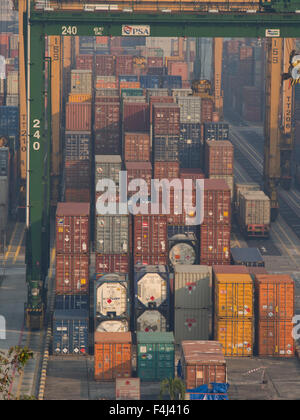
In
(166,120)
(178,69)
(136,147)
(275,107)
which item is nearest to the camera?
(136,147)

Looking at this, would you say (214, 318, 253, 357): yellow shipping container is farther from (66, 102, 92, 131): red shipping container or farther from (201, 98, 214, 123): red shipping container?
(201, 98, 214, 123): red shipping container

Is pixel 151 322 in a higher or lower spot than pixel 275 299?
lower

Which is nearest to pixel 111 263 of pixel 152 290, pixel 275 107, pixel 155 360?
pixel 152 290

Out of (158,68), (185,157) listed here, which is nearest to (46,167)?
(185,157)

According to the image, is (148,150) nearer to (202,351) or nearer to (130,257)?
(130,257)

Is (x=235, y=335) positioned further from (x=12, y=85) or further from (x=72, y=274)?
(x=12, y=85)

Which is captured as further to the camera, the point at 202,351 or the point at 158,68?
the point at 158,68
